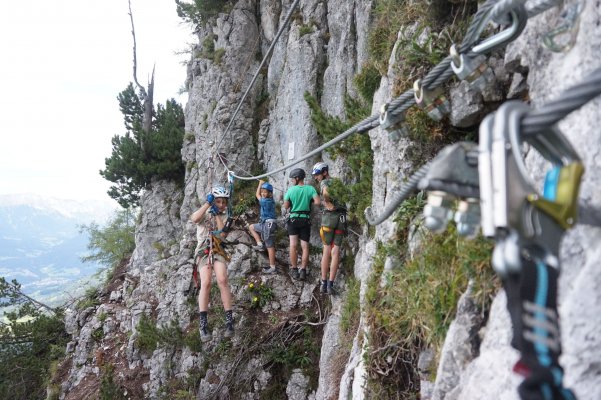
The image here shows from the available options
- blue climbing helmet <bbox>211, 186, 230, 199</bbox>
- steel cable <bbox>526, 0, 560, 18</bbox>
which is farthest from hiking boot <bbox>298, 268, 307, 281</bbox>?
steel cable <bbox>526, 0, 560, 18</bbox>

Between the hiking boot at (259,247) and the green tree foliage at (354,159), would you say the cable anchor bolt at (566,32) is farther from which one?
the hiking boot at (259,247)

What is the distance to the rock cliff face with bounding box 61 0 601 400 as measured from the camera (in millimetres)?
2049

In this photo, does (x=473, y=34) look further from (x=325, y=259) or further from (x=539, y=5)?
(x=325, y=259)

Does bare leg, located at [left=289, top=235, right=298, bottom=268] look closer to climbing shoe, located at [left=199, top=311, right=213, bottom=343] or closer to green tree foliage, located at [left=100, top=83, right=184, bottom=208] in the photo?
climbing shoe, located at [left=199, top=311, right=213, bottom=343]

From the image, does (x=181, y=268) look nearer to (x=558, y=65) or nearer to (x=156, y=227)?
(x=156, y=227)

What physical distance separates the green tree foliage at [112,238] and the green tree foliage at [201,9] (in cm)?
1486

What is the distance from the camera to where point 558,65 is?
240cm

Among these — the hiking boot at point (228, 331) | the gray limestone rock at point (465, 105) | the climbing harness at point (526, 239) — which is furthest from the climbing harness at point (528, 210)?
the hiking boot at point (228, 331)

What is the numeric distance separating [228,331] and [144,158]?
39.9ft

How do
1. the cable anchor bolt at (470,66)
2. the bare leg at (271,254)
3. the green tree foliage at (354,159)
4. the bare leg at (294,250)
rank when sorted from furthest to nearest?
the bare leg at (271,254)
the bare leg at (294,250)
the green tree foliage at (354,159)
the cable anchor bolt at (470,66)

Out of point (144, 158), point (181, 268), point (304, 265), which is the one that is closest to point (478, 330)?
point (304, 265)

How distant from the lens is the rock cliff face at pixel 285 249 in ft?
6.72

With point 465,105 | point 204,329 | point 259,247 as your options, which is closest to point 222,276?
point 204,329

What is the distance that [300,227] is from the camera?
8.89 metres
